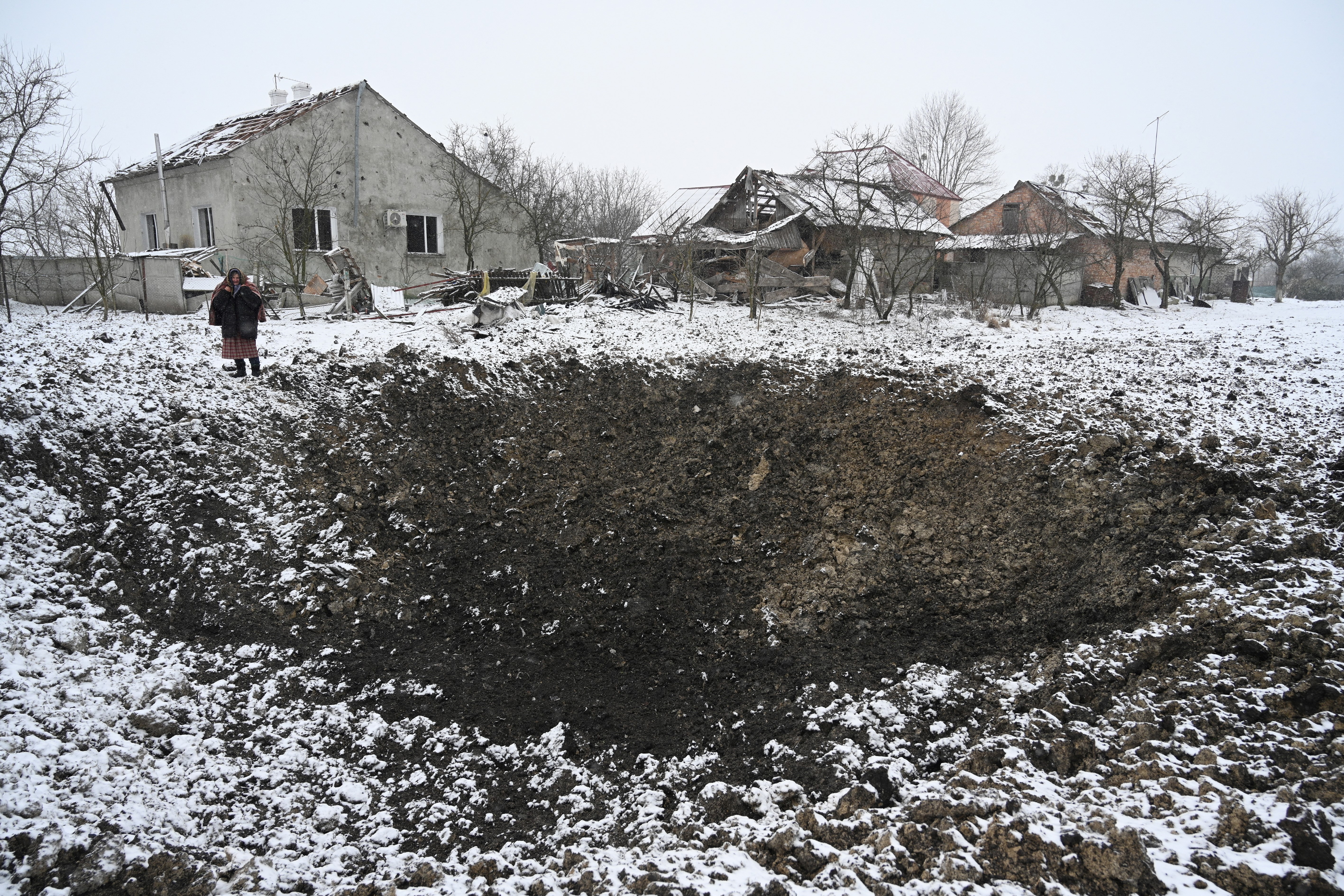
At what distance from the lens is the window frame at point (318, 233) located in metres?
15.3

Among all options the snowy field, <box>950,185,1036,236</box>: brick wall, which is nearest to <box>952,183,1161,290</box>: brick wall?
<box>950,185,1036,236</box>: brick wall

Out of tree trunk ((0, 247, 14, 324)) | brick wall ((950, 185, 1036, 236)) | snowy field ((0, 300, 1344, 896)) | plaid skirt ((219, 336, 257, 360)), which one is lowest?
snowy field ((0, 300, 1344, 896))

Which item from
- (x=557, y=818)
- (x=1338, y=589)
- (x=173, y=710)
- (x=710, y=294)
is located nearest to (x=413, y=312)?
(x=710, y=294)

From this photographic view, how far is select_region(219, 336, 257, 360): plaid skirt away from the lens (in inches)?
316

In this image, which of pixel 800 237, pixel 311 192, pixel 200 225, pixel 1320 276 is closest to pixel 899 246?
pixel 800 237

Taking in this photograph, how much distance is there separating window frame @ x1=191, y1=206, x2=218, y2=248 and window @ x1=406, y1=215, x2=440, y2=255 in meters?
4.04

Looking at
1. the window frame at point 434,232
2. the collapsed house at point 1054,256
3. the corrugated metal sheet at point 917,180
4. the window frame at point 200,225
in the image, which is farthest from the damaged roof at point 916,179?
the window frame at point 200,225

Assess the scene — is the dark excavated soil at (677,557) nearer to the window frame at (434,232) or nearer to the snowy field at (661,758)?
the snowy field at (661,758)

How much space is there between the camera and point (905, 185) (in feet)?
67.6

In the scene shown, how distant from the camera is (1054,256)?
62.8 ft

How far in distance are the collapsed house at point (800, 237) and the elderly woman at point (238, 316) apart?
8.49m

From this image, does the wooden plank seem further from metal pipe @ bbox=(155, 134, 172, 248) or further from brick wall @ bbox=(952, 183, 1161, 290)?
metal pipe @ bbox=(155, 134, 172, 248)

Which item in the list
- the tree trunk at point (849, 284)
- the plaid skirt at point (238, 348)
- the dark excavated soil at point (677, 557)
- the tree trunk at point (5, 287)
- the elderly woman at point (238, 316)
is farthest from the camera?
the tree trunk at point (849, 284)

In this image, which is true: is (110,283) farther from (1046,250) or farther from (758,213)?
(1046,250)
